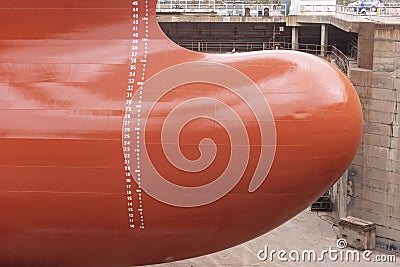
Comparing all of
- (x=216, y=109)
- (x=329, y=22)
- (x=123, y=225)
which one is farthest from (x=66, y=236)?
(x=329, y=22)

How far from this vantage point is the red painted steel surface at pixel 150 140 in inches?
299

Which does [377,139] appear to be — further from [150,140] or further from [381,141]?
[150,140]

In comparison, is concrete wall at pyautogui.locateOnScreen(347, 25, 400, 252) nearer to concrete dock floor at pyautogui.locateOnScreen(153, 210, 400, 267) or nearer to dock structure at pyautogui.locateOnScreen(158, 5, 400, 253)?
dock structure at pyautogui.locateOnScreen(158, 5, 400, 253)

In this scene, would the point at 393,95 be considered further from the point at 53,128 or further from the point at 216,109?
the point at 53,128

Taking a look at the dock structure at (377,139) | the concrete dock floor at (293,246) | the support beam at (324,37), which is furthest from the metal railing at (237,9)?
the concrete dock floor at (293,246)

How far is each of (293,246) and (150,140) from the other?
5958 millimetres

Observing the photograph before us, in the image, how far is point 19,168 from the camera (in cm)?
770

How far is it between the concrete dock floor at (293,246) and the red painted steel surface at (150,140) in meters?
3.50

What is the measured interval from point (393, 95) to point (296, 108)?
5.30m

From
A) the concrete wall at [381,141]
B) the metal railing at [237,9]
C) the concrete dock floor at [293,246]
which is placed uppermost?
the metal railing at [237,9]

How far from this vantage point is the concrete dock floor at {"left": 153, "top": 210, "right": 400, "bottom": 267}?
11.5 m

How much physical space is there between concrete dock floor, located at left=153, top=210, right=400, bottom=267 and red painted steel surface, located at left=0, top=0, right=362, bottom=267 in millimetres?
3503

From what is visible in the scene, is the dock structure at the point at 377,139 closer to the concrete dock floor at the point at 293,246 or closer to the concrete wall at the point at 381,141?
the concrete wall at the point at 381,141

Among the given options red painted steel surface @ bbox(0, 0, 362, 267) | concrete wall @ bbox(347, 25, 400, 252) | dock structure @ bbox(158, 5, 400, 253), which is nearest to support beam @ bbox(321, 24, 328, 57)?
dock structure @ bbox(158, 5, 400, 253)
